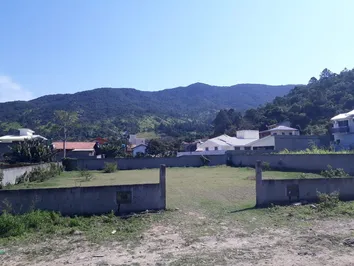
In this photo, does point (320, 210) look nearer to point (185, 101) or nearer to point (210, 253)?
point (210, 253)

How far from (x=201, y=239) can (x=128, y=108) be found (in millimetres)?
131781

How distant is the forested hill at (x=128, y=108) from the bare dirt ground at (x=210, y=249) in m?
53.2

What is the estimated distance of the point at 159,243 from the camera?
320 inches

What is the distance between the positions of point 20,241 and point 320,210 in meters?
8.90

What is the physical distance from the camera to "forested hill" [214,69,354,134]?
60.2 metres

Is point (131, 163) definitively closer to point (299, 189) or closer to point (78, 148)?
point (78, 148)

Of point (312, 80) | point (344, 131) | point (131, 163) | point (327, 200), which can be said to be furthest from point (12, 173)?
point (312, 80)

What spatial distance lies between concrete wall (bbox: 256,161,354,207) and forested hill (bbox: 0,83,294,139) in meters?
51.1

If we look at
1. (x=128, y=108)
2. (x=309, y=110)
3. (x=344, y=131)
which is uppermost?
(x=128, y=108)

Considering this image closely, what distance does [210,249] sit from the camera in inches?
295

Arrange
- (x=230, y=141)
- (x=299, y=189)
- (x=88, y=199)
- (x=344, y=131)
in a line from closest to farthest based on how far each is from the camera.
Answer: (x=88, y=199), (x=299, y=189), (x=344, y=131), (x=230, y=141)

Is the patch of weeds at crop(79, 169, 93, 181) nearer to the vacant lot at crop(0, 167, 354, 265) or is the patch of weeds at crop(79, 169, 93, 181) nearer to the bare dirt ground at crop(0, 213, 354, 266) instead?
the vacant lot at crop(0, 167, 354, 265)

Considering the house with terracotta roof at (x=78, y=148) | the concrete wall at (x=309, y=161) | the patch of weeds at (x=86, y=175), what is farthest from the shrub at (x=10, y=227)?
the house with terracotta roof at (x=78, y=148)

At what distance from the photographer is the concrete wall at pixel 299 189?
478 inches
